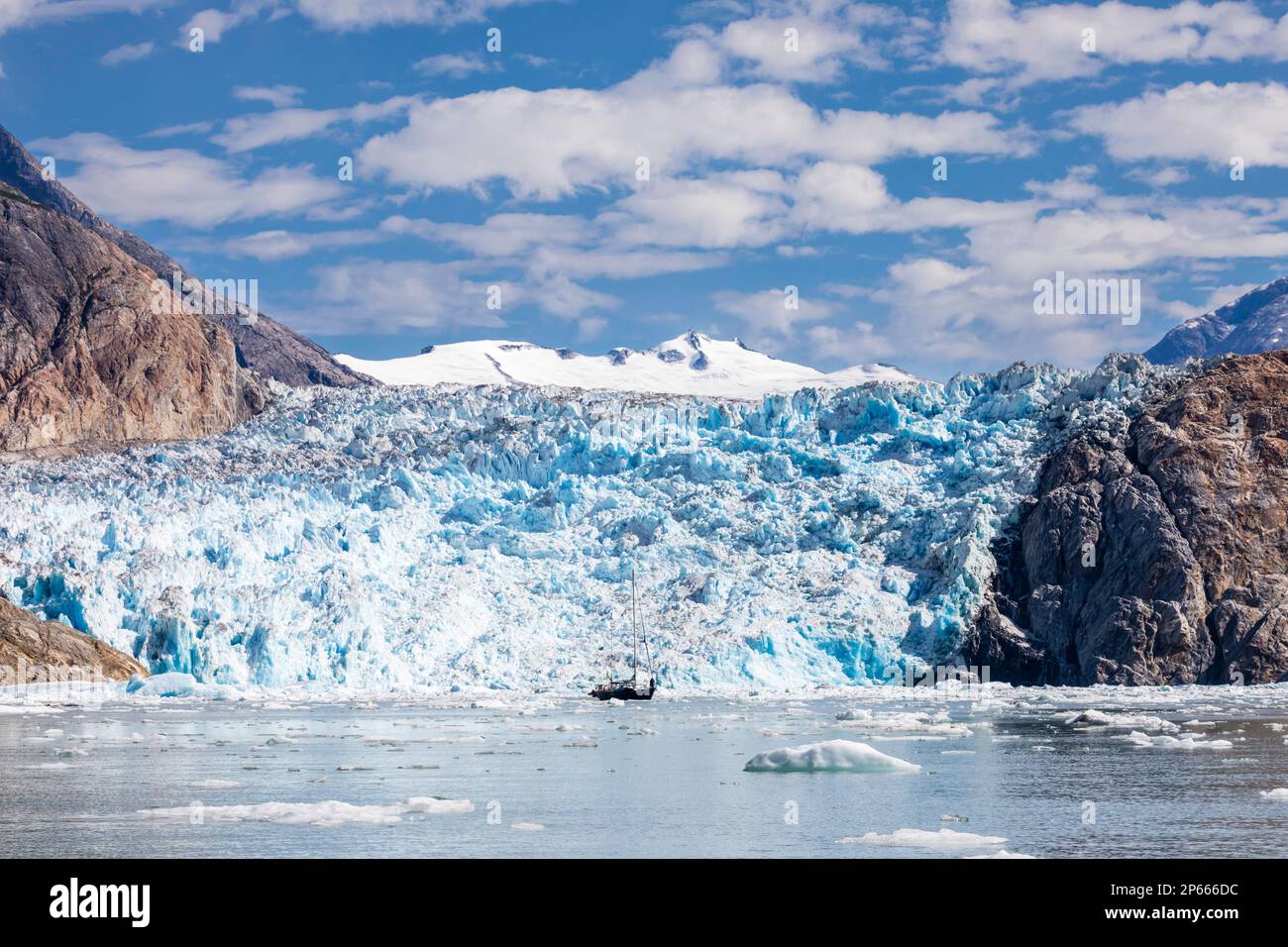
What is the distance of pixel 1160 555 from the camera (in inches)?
1864

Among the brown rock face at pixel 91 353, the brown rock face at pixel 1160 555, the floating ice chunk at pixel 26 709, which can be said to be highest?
the brown rock face at pixel 91 353

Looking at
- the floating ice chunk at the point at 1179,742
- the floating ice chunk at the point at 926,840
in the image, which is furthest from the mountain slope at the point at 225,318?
the floating ice chunk at the point at 926,840

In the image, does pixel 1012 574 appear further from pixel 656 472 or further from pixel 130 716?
pixel 130 716

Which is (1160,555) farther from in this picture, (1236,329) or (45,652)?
(1236,329)

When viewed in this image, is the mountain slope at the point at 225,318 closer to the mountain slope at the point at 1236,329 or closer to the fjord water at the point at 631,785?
the fjord water at the point at 631,785

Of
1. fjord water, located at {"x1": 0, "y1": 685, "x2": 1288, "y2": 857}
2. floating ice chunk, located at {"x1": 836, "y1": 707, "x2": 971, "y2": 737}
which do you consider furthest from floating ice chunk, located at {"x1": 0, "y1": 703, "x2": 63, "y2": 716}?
floating ice chunk, located at {"x1": 836, "y1": 707, "x2": 971, "y2": 737}

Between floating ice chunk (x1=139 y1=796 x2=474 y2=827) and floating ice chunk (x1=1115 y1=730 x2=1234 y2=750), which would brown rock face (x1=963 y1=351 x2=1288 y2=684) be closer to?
floating ice chunk (x1=1115 y1=730 x2=1234 y2=750)

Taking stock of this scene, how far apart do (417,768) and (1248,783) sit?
1214cm

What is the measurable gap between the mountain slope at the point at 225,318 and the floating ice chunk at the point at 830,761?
307 feet

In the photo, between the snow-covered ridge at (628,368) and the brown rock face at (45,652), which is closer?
the brown rock face at (45,652)

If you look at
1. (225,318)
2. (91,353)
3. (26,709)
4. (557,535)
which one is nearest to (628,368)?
(225,318)

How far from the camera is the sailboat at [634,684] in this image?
42.4 meters

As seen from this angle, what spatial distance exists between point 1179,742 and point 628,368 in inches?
3779

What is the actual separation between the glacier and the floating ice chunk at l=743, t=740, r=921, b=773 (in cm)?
2366
